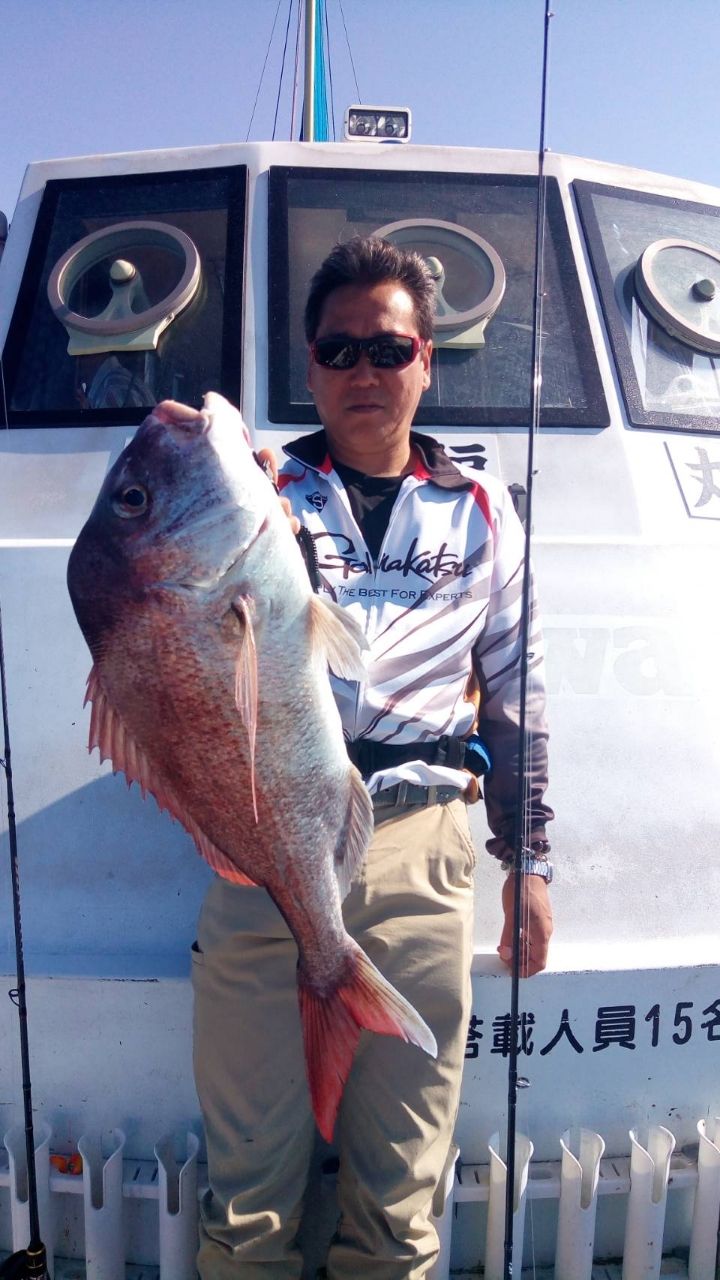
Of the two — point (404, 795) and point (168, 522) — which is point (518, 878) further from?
point (168, 522)

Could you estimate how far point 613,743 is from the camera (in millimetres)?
2734

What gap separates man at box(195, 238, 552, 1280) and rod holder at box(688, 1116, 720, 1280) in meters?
0.64

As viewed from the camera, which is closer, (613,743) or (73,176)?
(613,743)

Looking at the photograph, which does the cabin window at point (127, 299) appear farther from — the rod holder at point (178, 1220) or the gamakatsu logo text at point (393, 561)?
the rod holder at point (178, 1220)

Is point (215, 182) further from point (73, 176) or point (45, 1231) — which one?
point (45, 1231)

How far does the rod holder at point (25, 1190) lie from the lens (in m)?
2.10

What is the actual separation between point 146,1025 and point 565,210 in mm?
3721

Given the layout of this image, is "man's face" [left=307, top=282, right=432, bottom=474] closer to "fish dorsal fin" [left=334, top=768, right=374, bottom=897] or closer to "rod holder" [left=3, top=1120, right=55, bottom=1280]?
"fish dorsal fin" [left=334, top=768, right=374, bottom=897]

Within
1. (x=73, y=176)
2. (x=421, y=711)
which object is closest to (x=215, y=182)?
(x=73, y=176)

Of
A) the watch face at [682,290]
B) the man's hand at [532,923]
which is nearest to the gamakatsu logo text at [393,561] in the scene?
the man's hand at [532,923]

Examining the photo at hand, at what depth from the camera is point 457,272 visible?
12.3ft

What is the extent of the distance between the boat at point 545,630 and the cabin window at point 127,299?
1cm

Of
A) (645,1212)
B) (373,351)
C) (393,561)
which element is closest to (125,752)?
(393,561)

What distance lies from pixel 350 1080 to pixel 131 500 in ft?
4.35
